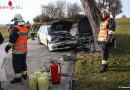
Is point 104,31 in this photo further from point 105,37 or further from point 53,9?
point 53,9

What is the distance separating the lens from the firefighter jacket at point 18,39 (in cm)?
1068

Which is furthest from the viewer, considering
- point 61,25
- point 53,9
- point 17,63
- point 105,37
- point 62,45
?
point 53,9

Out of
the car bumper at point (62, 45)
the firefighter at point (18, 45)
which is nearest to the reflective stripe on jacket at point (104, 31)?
the firefighter at point (18, 45)

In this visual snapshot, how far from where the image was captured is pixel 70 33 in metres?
19.7

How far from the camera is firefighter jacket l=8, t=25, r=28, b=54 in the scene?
420 inches

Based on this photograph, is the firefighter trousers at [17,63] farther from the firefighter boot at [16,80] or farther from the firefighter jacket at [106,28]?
the firefighter jacket at [106,28]

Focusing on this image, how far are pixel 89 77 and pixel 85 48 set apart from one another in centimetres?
565

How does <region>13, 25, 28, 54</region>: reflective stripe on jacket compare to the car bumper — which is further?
the car bumper

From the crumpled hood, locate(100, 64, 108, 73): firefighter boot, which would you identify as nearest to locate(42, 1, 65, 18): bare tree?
the crumpled hood

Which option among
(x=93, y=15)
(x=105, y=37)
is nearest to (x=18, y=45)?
(x=105, y=37)

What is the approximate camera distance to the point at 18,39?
35.7 ft

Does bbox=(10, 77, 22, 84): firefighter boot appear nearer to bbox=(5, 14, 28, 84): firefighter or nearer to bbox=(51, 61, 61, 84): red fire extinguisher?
bbox=(5, 14, 28, 84): firefighter

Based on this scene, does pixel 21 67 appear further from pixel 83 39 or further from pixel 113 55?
pixel 83 39

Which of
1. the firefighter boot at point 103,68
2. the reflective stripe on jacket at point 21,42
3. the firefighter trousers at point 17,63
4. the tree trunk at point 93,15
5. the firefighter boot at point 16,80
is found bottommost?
the firefighter boot at point 16,80
